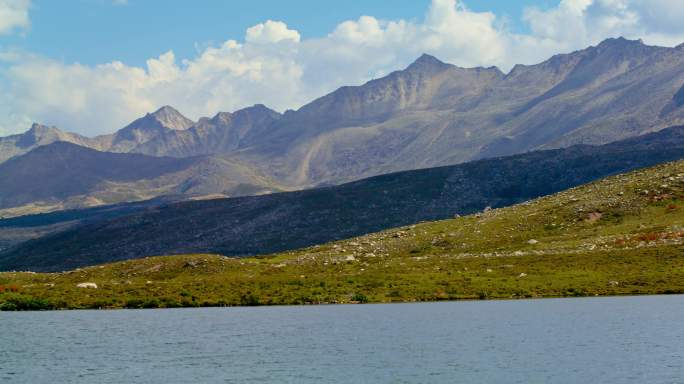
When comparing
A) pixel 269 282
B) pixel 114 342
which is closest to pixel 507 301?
pixel 269 282

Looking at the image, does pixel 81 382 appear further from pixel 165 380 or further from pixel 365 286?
pixel 365 286

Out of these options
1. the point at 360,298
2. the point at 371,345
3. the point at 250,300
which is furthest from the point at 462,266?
the point at 371,345

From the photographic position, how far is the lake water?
4650cm

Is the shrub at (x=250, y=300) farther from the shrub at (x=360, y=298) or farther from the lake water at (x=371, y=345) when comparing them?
the lake water at (x=371, y=345)

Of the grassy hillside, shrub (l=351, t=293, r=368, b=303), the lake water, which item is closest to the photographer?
the lake water

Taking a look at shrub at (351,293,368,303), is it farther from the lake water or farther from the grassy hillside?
the lake water

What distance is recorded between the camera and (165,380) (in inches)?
1834

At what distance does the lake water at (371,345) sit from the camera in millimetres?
46500

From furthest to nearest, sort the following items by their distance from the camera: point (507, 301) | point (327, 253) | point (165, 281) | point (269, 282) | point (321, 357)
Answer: point (327, 253) → point (165, 281) → point (269, 282) → point (507, 301) → point (321, 357)

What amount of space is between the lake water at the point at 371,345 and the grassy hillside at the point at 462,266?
1244 cm

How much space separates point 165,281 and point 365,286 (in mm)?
33723

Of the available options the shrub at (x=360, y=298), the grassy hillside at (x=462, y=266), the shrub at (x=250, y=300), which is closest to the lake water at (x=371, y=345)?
the shrub at (x=360, y=298)

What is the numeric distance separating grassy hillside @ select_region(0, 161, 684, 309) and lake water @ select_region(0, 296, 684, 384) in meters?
12.4

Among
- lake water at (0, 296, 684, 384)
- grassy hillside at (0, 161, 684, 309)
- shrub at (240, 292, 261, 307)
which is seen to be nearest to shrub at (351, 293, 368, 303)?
grassy hillside at (0, 161, 684, 309)
